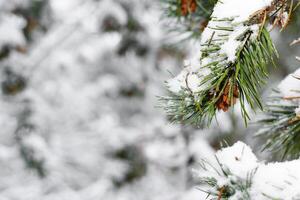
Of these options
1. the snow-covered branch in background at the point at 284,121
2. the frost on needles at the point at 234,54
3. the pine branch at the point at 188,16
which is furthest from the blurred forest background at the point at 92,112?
the frost on needles at the point at 234,54

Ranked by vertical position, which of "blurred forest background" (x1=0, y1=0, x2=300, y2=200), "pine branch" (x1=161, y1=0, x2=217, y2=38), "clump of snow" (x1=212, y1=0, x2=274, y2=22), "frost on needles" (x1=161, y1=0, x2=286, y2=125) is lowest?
"frost on needles" (x1=161, y1=0, x2=286, y2=125)

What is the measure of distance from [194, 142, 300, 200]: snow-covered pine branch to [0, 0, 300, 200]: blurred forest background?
3.24 meters

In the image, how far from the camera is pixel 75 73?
7883 millimetres

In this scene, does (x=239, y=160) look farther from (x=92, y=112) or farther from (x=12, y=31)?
(x=92, y=112)

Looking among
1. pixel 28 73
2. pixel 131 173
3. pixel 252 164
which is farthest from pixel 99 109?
pixel 252 164

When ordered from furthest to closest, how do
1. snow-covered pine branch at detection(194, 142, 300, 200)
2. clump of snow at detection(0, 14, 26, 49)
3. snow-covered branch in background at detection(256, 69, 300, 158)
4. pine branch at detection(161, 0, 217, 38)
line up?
clump of snow at detection(0, 14, 26, 49)
pine branch at detection(161, 0, 217, 38)
snow-covered branch in background at detection(256, 69, 300, 158)
snow-covered pine branch at detection(194, 142, 300, 200)

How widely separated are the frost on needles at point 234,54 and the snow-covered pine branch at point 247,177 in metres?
0.10

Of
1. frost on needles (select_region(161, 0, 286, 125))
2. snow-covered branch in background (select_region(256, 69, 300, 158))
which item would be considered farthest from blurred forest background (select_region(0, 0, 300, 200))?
frost on needles (select_region(161, 0, 286, 125))

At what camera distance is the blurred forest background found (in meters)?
4.59

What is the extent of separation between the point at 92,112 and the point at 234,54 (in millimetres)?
6351

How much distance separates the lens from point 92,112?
7129 millimetres

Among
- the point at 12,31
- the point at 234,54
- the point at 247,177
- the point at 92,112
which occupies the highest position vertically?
the point at 92,112

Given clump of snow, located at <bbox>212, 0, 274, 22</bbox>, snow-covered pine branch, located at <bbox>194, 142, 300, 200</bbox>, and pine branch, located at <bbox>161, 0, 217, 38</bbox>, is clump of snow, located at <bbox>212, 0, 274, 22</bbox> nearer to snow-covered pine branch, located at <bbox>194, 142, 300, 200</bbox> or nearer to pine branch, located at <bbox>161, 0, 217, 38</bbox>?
snow-covered pine branch, located at <bbox>194, 142, 300, 200</bbox>

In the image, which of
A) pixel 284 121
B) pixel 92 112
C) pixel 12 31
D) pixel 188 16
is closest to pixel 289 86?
pixel 284 121
